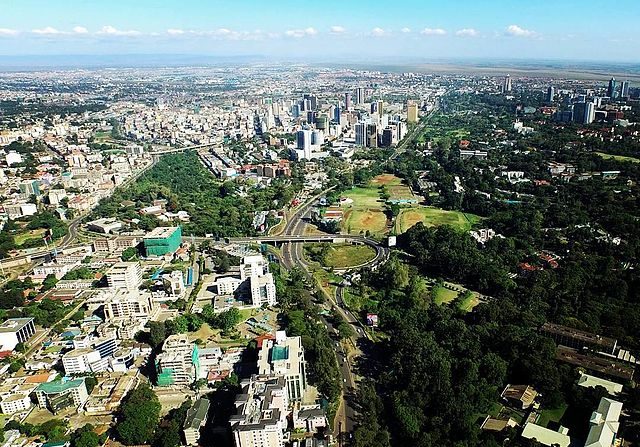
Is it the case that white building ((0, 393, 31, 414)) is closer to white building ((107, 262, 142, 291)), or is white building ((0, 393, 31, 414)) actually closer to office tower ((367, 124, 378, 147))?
white building ((107, 262, 142, 291))

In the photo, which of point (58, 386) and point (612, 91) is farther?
point (612, 91)

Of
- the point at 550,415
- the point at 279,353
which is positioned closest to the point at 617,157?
the point at 550,415

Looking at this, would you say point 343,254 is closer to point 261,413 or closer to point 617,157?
point 261,413

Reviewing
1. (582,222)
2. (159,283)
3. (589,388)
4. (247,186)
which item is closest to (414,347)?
(589,388)

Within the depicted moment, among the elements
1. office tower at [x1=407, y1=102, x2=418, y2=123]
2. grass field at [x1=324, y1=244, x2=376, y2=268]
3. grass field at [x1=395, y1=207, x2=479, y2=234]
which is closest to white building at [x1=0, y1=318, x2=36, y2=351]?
grass field at [x1=324, y1=244, x2=376, y2=268]

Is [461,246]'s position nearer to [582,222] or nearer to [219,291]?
[582,222]

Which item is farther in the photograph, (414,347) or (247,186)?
(247,186)
